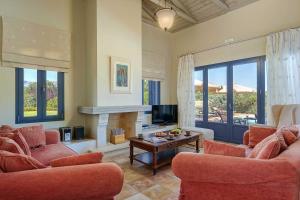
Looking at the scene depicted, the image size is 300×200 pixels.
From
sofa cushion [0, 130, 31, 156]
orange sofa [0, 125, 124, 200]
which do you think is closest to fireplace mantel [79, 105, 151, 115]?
sofa cushion [0, 130, 31, 156]

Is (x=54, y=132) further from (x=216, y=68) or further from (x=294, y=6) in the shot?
(x=294, y=6)

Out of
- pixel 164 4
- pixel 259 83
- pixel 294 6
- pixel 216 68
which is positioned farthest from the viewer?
pixel 216 68

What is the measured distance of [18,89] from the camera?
3.63 m

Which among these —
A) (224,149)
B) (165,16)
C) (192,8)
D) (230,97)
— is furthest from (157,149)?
(192,8)

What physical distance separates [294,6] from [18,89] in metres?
5.86

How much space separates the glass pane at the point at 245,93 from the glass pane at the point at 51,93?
4405mm

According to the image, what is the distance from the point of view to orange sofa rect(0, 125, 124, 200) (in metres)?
1.22

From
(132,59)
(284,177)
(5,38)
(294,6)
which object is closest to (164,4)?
(132,59)

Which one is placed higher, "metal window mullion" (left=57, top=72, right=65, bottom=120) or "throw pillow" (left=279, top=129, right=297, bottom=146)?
"metal window mullion" (left=57, top=72, right=65, bottom=120)

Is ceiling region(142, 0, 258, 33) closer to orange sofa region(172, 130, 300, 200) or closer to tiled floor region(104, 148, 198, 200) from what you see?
tiled floor region(104, 148, 198, 200)

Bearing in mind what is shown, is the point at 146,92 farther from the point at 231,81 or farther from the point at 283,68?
the point at 283,68

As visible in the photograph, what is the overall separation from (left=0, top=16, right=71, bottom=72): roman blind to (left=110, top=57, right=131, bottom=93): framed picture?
3.29 ft

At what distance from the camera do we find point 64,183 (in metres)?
1.28

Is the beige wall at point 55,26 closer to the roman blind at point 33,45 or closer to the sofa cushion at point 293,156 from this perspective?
the roman blind at point 33,45
